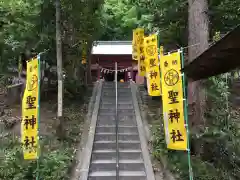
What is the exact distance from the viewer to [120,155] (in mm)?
10602

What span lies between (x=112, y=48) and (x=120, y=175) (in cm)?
1962

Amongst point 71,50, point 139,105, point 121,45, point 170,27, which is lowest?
point 139,105

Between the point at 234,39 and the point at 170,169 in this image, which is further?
the point at 170,169

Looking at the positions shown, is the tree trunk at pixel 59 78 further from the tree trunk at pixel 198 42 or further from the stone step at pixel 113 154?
the tree trunk at pixel 198 42

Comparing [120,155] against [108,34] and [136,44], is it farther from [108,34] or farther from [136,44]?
[108,34]

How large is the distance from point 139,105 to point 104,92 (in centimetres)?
300

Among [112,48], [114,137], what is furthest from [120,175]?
[112,48]

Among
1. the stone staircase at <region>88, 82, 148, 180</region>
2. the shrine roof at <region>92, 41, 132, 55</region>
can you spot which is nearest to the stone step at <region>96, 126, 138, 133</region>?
the stone staircase at <region>88, 82, 148, 180</region>

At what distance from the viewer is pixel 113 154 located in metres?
10.7

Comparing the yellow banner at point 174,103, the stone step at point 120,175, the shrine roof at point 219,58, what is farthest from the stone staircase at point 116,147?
the shrine roof at point 219,58

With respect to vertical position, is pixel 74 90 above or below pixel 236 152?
above

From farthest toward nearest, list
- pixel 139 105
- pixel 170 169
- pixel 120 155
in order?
pixel 139 105 < pixel 120 155 < pixel 170 169

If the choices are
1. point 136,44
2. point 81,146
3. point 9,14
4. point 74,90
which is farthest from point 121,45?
point 81,146

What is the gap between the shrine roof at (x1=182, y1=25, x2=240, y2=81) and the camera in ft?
13.0
